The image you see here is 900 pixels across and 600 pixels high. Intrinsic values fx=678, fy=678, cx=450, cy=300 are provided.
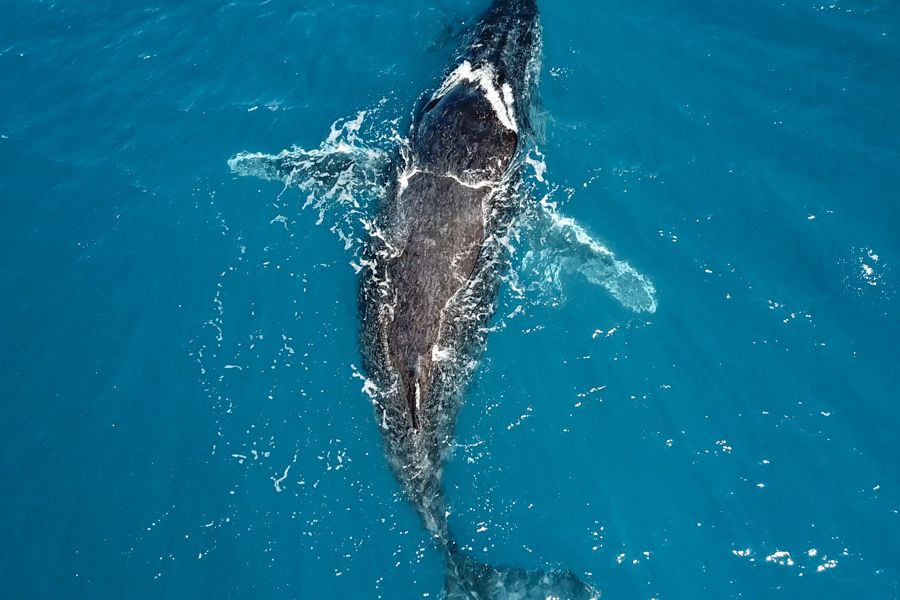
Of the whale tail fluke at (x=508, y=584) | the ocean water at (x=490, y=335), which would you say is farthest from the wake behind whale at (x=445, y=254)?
the ocean water at (x=490, y=335)

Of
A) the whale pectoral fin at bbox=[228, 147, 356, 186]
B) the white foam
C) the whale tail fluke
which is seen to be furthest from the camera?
the whale pectoral fin at bbox=[228, 147, 356, 186]

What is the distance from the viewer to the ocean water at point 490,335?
33.6ft

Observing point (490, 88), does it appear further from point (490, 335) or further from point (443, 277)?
point (490, 335)

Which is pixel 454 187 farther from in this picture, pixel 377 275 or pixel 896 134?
pixel 896 134

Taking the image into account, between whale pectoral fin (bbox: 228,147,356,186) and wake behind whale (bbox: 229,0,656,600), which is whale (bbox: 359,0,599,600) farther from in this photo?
whale pectoral fin (bbox: 228,147,356,186)

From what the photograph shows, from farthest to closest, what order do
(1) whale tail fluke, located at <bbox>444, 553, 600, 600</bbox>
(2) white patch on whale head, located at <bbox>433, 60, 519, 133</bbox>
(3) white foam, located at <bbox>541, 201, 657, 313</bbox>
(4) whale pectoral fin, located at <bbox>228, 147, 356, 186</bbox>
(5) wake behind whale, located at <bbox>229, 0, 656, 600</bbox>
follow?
(2) white patch on whale head, located at <bbox>433, 60, 519, 133</bbox> → (4) whale pectoral fin, located at <bbox>228, 147, 356, 186</bbox> → (3) white foam, located at <bbox>541, 201, 657, 313</bbox> → (5) wake behind whale, located at <bbox>229, 0, 656, 600</bbox> → (1) whale tail fluke, located at <bbox>444, 553, 600, 600</bbox>

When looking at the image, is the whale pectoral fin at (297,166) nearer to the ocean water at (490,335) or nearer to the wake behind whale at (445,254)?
the wake behind whale at (445,254)

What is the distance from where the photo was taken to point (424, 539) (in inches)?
396

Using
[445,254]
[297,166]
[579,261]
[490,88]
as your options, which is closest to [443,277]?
[445,254]

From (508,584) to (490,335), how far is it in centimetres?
392

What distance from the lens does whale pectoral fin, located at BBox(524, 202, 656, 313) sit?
1198 cm

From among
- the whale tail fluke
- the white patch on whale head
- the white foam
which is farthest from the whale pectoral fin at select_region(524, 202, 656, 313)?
the whale tail fluke

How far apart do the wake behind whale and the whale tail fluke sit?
0.01 m

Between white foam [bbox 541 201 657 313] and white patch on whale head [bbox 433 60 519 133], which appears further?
white patch on whale head [bbox 433 60 519 133]
